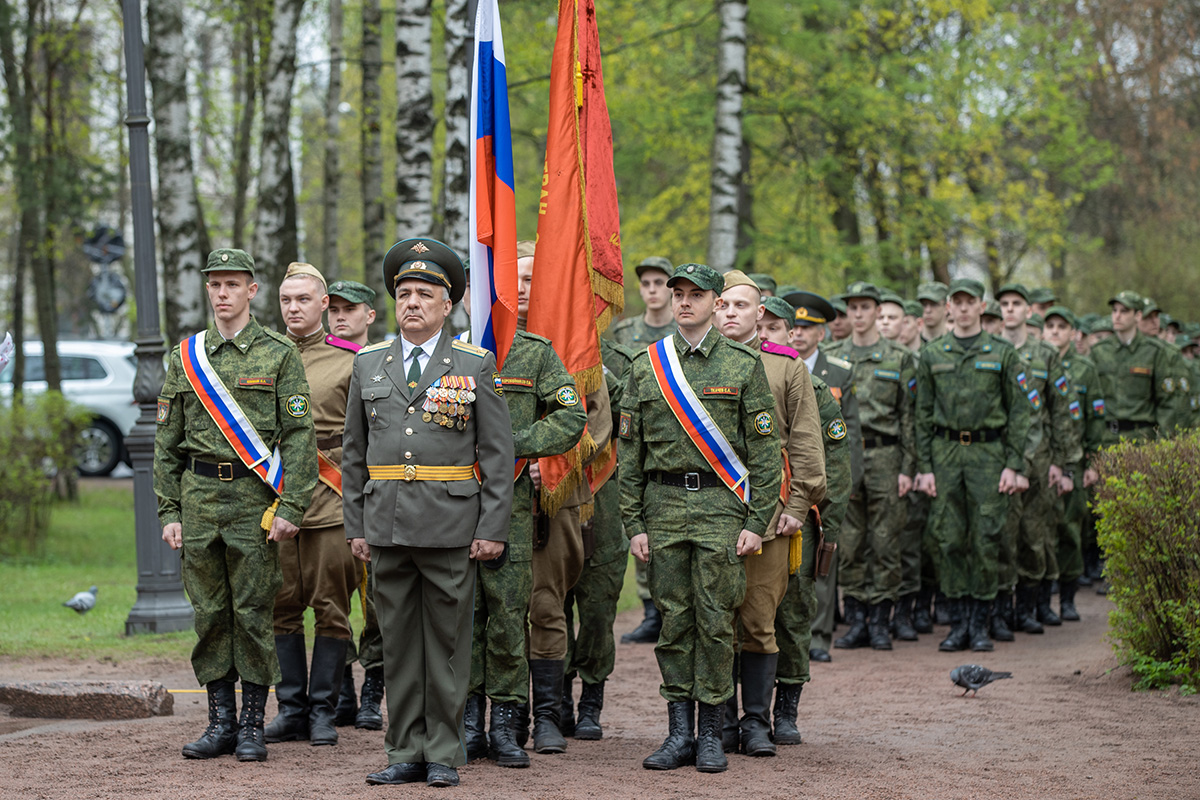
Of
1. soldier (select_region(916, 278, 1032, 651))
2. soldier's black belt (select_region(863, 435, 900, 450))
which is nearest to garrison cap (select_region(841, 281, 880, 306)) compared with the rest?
soldier (select_region(916, 278, 1032, 651))

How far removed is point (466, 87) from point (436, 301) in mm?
5287

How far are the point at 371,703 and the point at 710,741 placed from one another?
1900 mm

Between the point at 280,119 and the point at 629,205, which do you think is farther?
the point at 629,205

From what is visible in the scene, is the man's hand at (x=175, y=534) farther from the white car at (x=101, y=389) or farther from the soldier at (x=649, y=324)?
the white car at (x=101, y=389)

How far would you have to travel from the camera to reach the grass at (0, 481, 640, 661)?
29.8 feet

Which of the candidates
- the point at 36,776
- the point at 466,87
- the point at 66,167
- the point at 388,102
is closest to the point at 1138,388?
the point at 466,87

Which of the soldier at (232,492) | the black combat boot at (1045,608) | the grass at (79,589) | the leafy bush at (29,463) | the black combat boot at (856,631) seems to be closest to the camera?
the soldier at (232,492)

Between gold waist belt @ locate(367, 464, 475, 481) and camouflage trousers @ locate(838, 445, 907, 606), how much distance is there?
4896 mm

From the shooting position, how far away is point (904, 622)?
10258mm

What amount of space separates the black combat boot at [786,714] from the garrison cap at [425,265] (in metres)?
2.59

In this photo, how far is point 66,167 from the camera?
16594 millimetres

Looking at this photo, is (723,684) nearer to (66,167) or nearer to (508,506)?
(508,506)

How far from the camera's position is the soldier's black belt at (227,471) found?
5.96 meters

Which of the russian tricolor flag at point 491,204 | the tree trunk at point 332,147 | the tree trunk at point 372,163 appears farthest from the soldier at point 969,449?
the tree trunk at point 332,147
